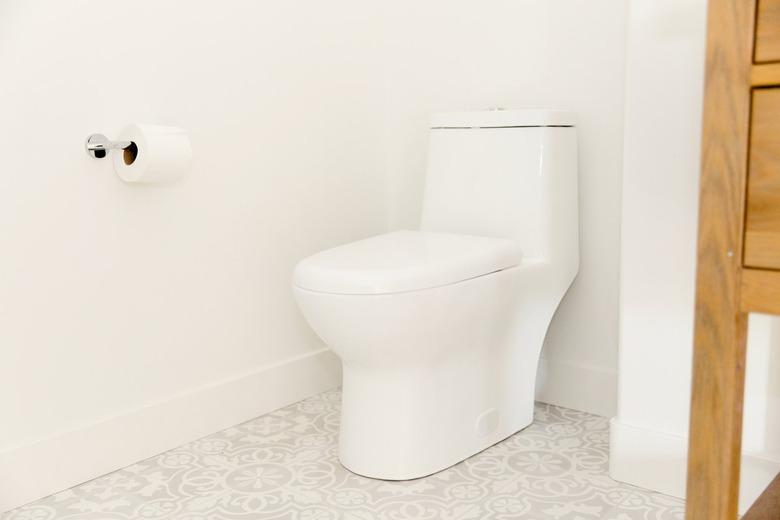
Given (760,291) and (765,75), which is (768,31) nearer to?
(765,75)

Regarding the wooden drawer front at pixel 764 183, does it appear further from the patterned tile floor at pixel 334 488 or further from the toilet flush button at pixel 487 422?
the toilet flush button at pixel 487 422

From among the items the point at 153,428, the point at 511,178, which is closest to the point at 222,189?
the point at 153,428

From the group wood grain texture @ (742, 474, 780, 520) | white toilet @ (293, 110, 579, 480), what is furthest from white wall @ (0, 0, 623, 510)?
wood grain texture @ (742, 474, 780, 520)

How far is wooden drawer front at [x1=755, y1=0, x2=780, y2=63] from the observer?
0.84 metres

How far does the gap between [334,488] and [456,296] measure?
1.43ft

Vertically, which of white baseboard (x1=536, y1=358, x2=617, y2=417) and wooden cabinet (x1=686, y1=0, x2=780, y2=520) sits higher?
wooden cabinet (x1=686, y1=0, x2=780, y2=520)

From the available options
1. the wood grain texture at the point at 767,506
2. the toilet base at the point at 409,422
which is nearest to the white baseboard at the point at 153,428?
the toilet base at the point at 409,422

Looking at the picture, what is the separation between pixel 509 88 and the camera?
76.7 inches

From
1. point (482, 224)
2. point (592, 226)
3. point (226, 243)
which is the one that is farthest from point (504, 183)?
point (226, 243)

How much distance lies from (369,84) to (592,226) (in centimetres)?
72

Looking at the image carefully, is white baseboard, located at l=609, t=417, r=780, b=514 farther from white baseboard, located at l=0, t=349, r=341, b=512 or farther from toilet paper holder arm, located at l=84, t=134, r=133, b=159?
toilet paper holder arm, located at l=84, t=134, r=133, b=159

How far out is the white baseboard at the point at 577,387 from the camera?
72.9 inches

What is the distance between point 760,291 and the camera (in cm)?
89

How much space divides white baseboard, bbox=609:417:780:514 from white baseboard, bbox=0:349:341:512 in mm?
808
